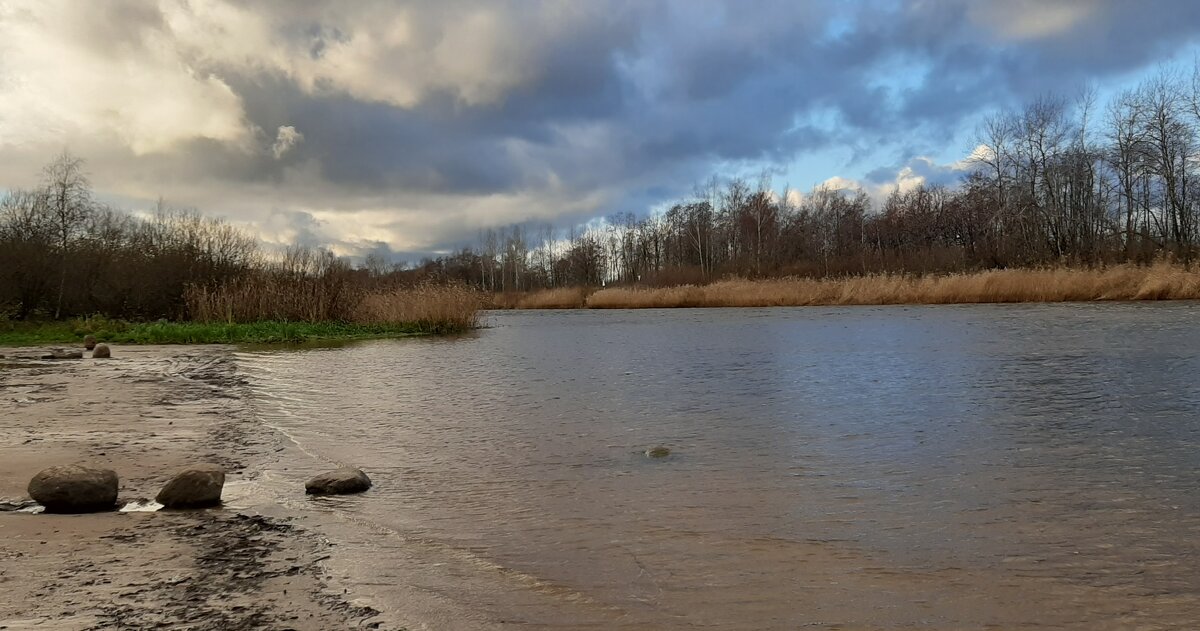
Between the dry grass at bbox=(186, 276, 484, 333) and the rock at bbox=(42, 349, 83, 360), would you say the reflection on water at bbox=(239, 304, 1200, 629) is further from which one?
the dry grass at bbox=(186, 276, 484, 333)

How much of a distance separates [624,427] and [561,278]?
8865cm

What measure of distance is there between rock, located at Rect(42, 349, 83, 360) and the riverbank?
1128 inches

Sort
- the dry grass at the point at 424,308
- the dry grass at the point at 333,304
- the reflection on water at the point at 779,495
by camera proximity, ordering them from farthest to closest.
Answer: the dry grass at the point at 333,304
the dry grass at the point at 424,308
the reflection on water at the point at 779,495

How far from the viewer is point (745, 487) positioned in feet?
16.1

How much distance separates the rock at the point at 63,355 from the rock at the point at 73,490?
1349 cm

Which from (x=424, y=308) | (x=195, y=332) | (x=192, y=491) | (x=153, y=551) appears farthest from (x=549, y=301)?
(x=153, y=551)

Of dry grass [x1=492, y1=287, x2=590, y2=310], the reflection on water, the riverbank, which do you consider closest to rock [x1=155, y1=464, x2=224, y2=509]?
the reflection on water

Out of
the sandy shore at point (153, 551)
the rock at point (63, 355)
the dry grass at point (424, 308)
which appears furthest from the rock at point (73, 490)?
the dry grass at point (424, 308)

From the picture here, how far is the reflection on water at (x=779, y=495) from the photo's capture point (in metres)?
3.07

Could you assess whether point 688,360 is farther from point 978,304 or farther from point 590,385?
point 978,304

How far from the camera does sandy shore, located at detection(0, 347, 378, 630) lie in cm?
279

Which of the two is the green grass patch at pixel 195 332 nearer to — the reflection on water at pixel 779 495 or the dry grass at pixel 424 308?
the dry grass at pixel 424 308

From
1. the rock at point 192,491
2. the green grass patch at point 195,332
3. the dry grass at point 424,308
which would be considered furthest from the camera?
the dry grass at point 424,308

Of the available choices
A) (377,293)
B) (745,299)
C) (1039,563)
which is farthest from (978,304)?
(1039,563)
